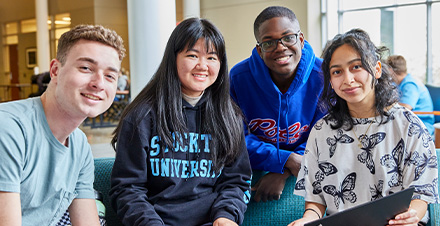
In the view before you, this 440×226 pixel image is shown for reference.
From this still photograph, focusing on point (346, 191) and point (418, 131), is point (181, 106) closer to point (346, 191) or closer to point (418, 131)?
point (346, 191)

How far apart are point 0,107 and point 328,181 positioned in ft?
4.21

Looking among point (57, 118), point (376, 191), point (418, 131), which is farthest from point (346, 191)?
point (57, 118)

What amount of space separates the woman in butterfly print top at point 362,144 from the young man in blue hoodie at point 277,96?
1.00ft

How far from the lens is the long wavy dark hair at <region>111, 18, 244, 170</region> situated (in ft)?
6.27

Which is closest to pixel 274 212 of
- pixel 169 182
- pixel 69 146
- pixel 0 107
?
pixel 169 182

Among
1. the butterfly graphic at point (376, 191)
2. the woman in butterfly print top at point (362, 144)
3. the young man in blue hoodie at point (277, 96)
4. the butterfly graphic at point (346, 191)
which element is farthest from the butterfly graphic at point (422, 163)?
the young man in blue hoodie at point (277, 96)

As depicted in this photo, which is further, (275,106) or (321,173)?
(275,106)

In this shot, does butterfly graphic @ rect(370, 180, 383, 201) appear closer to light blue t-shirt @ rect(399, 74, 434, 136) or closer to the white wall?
light blue t-shirt @ rect(399, 74, 434, 136)

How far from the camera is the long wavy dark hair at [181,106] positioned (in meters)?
1.91

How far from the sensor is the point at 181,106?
1.95 metres

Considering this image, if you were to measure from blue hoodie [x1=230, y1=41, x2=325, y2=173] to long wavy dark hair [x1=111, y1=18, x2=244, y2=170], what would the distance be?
0.32 m

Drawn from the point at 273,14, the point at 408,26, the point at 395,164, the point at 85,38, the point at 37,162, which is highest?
the point at 408,26

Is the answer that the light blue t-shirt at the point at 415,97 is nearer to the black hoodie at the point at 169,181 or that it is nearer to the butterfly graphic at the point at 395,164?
the butterfly graphic at the point at 395,164

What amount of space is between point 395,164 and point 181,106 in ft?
3.01
